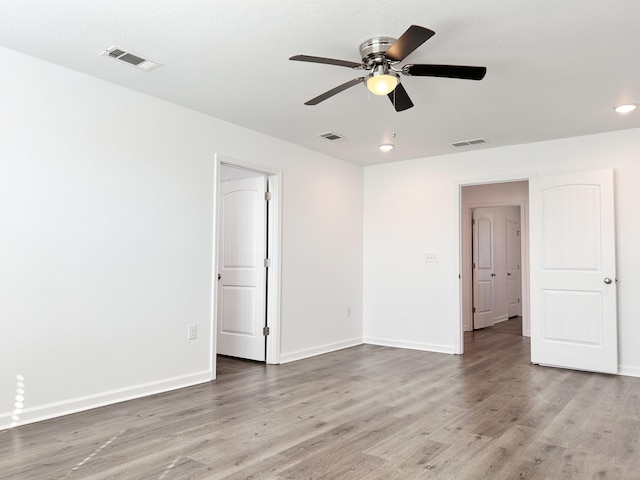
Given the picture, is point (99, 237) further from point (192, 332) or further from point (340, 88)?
point (340, 88)

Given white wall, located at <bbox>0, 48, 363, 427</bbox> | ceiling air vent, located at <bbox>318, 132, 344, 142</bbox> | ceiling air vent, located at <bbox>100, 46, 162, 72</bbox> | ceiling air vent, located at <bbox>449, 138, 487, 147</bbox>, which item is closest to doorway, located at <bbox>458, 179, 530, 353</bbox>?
ceiling air vent, located at <bbox>449, 138, 487, 147</bbox>

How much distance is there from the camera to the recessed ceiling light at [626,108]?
4.12 m

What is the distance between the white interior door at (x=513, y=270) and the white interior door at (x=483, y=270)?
0.86 metres

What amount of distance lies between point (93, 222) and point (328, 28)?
87.2 inches

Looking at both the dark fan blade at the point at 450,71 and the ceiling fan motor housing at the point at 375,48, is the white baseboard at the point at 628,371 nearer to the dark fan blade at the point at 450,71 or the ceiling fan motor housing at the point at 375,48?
the dark fan blade at the point at 450,71

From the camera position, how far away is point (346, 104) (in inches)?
163

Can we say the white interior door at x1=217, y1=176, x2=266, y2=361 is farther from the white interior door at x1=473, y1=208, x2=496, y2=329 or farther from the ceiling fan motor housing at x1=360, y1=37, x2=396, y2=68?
the white interior door at x1=473, y1=208, x2=496, y2=329

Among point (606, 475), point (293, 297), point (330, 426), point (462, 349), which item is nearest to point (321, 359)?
point (293, 297)

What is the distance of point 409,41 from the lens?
2467mm

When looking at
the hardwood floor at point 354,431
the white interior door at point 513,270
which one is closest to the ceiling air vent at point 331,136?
the hardwood floor at point 354,431

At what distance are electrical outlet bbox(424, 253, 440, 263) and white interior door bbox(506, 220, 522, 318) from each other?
12.9ft

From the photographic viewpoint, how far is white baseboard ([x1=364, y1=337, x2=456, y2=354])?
19.2ft

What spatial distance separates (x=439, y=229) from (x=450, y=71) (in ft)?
11.4

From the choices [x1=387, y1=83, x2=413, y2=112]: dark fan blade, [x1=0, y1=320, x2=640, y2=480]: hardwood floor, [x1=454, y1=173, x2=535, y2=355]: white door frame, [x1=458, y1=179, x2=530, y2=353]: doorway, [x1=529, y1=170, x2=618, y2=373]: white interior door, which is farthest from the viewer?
[x1=458, y1=179, x2=530, y2=353]: doorway
